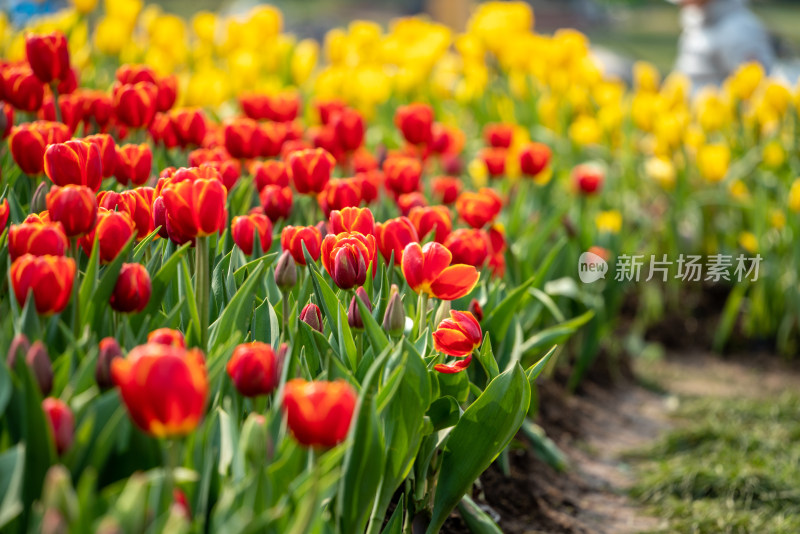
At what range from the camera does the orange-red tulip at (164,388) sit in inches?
36.4

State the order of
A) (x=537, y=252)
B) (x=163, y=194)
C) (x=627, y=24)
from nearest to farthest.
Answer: (x=163, y=194) → (x=537, y=252) → (x=627, y=24)

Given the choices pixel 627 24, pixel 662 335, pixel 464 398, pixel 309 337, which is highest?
pixel 309 337

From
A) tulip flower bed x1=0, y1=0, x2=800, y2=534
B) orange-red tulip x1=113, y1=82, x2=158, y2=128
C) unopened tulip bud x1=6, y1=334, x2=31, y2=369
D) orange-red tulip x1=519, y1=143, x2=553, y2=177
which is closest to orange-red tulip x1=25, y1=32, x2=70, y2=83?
tulip flower bed x1=0, y1=0, x2=800, y2=534

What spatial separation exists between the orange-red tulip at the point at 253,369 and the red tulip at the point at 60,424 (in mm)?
222

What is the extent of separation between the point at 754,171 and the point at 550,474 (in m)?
2.25

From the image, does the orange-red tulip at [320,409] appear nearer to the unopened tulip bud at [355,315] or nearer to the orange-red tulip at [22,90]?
the unopened tulip bud at [355,315]

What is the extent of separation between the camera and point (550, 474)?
265 cm

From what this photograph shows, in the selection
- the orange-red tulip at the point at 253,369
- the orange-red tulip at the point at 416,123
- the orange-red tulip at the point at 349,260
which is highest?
the orange-red tulip at the point at 253,369

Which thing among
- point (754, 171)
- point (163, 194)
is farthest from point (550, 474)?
point (754, 171)

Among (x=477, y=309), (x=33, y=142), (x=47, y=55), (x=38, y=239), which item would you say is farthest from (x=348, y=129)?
(x=38, y=239)

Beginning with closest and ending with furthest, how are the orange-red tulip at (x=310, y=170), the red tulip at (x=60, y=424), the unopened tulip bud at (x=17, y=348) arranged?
the red tulip at (x=60, y=424) → the unopened tulip bud at (x=17, y=348) → the orange-red tulip at (x=310, y=170)

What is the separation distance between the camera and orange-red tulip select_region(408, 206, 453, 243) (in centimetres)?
194

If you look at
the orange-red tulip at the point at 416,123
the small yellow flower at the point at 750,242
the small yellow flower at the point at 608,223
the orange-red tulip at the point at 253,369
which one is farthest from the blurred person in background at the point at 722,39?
the orange-red tulip at the point at 253,369

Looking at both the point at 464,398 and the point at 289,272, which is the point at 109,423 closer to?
the point at 289,272
